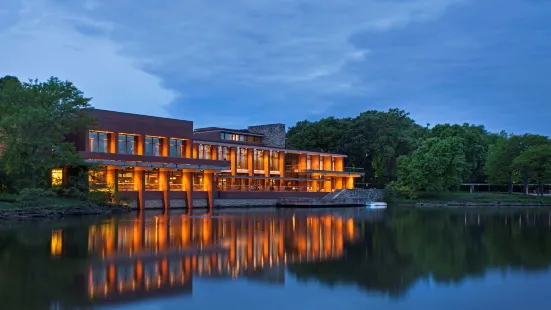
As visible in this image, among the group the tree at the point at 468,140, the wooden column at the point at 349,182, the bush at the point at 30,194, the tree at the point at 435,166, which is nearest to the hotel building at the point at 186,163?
the wooden column at the point at 349,182

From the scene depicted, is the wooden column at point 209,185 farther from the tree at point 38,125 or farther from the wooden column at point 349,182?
the wooden column at point 349,182

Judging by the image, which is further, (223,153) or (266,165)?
(266,165)

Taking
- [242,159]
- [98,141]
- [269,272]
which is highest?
[98,141]

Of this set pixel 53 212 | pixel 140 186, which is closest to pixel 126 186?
pixel 140 186

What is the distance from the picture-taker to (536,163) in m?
78.6

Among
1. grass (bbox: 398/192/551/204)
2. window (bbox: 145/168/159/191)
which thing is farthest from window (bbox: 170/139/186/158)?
grass (bbox: 398/192/551/204)

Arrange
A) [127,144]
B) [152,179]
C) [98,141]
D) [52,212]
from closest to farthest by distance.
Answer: [52,212] < [98,141] < [127,144] < [152,179]

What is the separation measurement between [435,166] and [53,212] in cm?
5191

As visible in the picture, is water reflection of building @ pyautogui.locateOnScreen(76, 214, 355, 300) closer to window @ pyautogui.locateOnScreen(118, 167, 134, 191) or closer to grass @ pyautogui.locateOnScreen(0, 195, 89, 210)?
grass @ pyautogui.locateOnScreen(0, 195, 89, 210)

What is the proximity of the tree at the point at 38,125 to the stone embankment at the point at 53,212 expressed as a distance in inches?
Answer: 158

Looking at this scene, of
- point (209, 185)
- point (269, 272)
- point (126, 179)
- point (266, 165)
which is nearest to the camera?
point (269, 272)

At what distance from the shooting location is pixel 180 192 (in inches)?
2391

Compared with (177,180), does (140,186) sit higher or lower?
lower

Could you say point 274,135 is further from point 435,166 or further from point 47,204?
point 47,204
